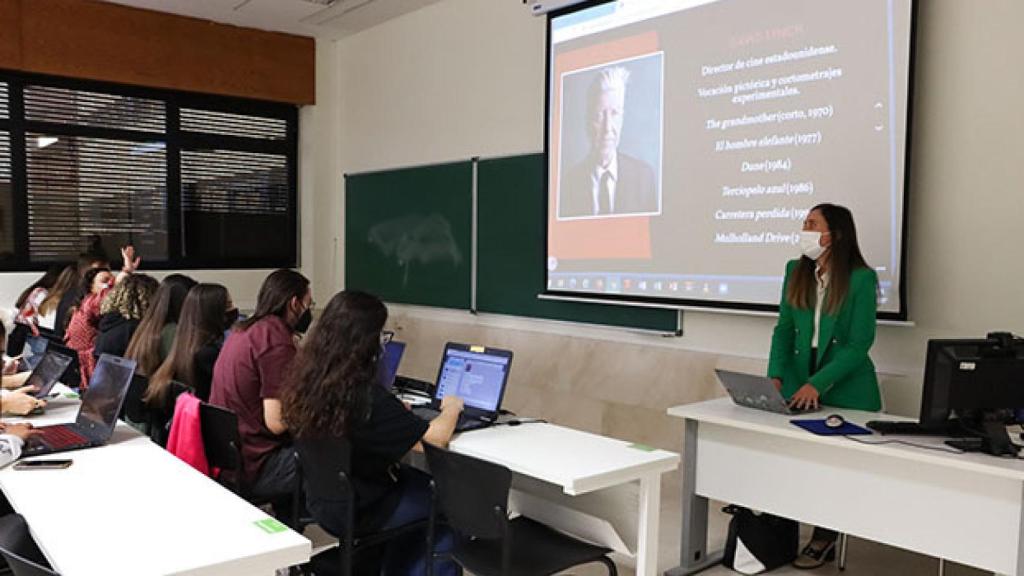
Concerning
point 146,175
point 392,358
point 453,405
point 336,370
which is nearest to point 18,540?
point 336,370

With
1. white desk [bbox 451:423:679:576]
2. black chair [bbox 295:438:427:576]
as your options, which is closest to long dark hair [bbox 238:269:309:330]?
black chair [bbox 295:438:427:576]

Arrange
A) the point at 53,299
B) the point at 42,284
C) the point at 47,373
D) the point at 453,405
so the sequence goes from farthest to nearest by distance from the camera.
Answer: the point at 42,284, the point at 53,299, the point at 47,373, the point at 453,405

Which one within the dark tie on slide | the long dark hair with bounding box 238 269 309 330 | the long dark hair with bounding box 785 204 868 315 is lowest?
the long dark hair with bounding box 238 269 309 330

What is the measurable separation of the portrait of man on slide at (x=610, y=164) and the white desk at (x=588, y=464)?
2003 mm

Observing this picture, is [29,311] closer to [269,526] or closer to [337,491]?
[337,491]

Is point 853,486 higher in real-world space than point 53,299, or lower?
lower

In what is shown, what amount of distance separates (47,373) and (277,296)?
1.23 meters

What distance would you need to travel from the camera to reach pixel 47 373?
3.35m

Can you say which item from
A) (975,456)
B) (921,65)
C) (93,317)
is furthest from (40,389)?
(921,65)

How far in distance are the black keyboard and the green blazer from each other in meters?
0.37

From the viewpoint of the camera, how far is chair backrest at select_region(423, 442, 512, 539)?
84.0 inches

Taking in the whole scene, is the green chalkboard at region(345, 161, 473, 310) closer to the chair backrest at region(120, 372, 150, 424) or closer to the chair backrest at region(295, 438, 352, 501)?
the chair backrest at region(120, 372, 150, 424)

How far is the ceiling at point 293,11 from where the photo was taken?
591 centimetres

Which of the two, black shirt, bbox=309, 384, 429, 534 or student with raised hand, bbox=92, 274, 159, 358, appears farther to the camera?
student with raised hand, bbox=92, 274, 159, 358
